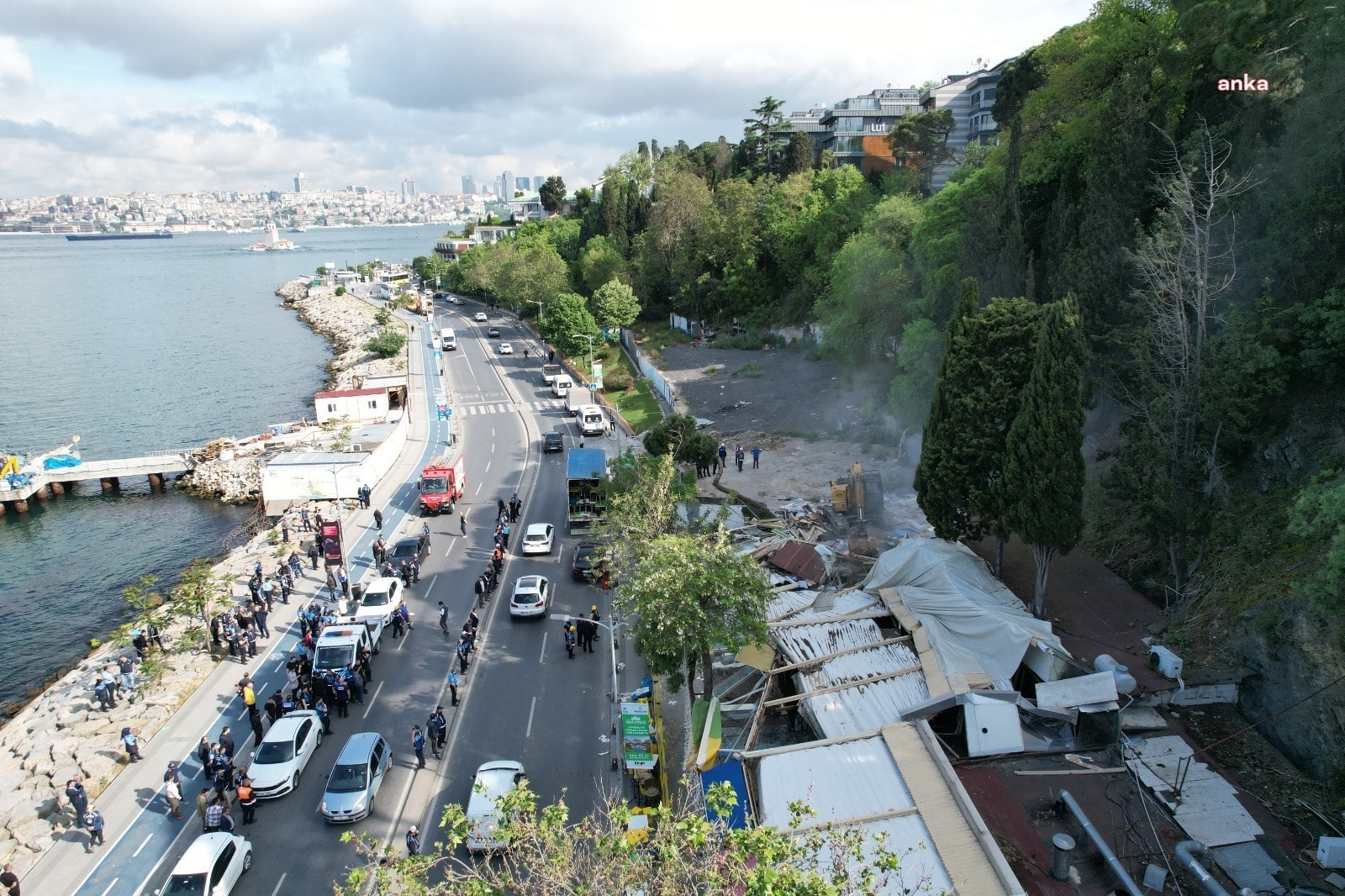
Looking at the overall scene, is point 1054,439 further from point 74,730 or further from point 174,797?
point 74,730

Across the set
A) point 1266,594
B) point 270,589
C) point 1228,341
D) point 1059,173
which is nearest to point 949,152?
point 1059,173

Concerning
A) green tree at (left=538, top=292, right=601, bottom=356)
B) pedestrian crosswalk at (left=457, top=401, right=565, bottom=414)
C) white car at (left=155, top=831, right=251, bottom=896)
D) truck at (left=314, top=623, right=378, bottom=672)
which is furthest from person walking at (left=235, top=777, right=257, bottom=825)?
green tree at (left=538, top=292, right=601, bottom=356)

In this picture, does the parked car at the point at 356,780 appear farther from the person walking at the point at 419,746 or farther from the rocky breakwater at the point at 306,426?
the rocky breakwater at the point at 306,426

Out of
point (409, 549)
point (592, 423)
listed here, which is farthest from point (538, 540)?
point (592, 423)

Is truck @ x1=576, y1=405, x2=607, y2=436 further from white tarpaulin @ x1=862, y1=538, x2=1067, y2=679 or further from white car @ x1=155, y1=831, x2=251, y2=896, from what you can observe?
white car @ x1=155, y1=831, x2=251, y2=896

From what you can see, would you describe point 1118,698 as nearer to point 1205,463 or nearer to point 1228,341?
point 1205,463

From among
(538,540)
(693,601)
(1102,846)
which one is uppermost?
(693,601)
